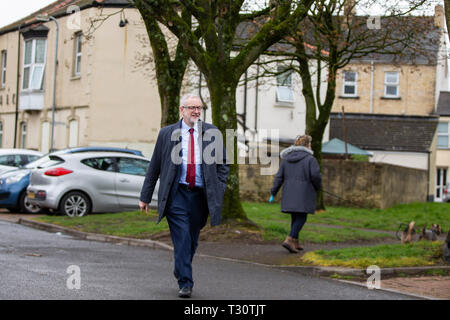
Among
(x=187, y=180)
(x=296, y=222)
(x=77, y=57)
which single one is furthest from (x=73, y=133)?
(x=187, y=180)

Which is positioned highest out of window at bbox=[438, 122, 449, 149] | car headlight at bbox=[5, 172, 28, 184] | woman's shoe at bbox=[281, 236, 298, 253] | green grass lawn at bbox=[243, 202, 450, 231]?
window at bbox=[438, 122, 449, 149]

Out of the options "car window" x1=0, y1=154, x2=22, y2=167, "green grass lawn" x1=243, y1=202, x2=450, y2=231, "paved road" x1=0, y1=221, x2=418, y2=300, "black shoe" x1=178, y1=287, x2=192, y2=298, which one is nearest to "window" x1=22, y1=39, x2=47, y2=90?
"car window" x1=0, y1=154, x2=22, y2=167

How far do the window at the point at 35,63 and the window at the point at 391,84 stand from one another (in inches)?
846

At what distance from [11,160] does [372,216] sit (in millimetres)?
10978

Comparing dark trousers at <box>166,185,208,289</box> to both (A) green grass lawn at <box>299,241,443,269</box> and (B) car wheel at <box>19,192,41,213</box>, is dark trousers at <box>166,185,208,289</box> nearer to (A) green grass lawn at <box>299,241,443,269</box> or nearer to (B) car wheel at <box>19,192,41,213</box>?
(A) green grass lawn at <box>299,241,443,269</box>

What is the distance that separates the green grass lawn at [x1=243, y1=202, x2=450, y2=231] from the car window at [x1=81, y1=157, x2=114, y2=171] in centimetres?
369

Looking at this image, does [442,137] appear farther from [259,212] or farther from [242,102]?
[259,212]

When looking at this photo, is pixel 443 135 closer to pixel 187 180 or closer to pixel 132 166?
pixel 132 166

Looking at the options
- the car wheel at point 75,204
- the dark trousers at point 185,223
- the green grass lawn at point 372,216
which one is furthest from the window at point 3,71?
the dark trousers at point 185,223

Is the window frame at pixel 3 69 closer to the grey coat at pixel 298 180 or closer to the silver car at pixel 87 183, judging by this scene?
the silver car at pixel 87 183

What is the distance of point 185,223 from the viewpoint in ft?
25.1

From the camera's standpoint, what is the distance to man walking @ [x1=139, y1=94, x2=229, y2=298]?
7.58 meters

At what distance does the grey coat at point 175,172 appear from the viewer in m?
7.58

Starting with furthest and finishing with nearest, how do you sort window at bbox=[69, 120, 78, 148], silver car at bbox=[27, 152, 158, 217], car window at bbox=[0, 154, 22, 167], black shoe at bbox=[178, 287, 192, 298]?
window at bbox=[69, 120, 78, 148], car window at bbox=[0, 154, 22, 167], silver car at bbox=[27, 152, 158, 217], black shoe at bbox=[178, 287, 192, 298]
